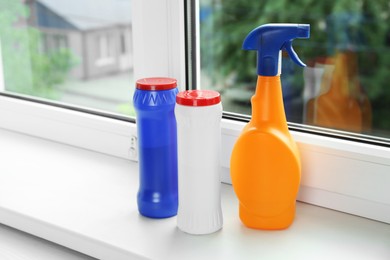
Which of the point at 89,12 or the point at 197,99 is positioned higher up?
the point at 89,12

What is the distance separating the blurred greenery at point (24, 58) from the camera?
5.07ft

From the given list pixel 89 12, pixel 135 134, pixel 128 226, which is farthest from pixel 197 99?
pixel 89 12

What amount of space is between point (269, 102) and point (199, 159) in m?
0.14

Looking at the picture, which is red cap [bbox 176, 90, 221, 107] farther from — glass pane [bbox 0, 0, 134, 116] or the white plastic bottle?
glass pane [bbox 0, 0, 134, 116]

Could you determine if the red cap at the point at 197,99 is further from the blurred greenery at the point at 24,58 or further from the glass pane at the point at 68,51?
the blurred greenery at the point at 24,58

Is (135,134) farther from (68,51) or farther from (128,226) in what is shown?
(68,51)

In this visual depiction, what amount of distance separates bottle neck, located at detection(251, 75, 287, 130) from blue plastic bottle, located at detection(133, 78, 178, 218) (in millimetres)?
139

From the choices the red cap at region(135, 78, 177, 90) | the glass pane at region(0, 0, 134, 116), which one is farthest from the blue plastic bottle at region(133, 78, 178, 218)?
the glass pane at region(0, 0, 134, 116)

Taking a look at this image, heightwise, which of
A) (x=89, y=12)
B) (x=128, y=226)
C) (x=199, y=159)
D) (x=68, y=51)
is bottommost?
(x=128, y=226)

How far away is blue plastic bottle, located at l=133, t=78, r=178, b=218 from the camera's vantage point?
0.91m

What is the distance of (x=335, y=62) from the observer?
3.51 feet

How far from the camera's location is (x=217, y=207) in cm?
91

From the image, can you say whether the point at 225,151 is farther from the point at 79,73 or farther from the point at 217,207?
the point at 79,73

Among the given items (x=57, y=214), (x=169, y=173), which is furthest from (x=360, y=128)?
(x=57, y=214)
